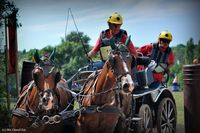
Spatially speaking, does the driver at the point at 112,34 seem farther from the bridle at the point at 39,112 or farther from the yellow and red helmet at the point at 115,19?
the bridle at the point at 39,112

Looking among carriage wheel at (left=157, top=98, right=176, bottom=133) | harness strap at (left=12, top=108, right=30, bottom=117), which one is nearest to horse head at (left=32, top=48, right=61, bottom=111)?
harness strap at (left=12, top=108, right=30, bottom=117)

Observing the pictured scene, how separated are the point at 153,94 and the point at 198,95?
1.52m

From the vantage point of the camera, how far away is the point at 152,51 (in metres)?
7.27

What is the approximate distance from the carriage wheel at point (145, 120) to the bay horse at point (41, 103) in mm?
1313

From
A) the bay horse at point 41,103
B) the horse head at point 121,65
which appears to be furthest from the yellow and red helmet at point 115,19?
the bay horse at point 41,103

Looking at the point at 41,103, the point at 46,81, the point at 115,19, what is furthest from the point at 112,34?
the point at 41,103

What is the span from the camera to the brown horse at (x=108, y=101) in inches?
204

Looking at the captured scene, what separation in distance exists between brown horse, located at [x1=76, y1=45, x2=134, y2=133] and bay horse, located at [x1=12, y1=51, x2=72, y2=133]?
1.31ft

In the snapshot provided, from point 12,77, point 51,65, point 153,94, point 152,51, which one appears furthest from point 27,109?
point 12,77

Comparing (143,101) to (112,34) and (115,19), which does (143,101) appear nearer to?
(112,34)

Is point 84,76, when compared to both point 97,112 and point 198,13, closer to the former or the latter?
point 97,112

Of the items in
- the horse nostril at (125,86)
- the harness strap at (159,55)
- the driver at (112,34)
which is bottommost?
the horse nostril at (125,86)

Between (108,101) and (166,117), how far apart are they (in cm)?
191

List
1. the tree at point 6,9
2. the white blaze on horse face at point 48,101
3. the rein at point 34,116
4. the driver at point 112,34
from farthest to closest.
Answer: the tree at point 6,9, the driver at point 112,34, the rein at point 34,116, the white blaze on horse face at point 48,101
